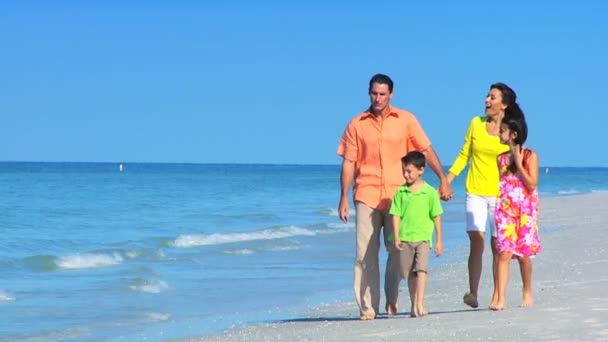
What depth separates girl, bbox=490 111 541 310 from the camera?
8195 millimetres

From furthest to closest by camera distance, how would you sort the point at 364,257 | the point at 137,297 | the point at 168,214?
the point at 168,214, the point at 137,297, the point at 364,257

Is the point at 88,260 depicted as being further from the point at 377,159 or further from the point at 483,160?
the point at 483,160

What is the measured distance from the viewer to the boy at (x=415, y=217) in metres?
8.12

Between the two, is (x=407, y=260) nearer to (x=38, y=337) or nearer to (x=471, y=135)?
(x=471, y=135)

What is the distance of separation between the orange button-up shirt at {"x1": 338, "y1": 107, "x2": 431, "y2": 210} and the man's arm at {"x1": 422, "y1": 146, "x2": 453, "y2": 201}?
6cm

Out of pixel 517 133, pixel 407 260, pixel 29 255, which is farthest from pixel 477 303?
pixel 29 255

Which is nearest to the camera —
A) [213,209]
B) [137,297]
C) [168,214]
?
[137,297]

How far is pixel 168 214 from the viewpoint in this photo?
3228 centimetres

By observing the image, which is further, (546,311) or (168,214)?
(168,214)

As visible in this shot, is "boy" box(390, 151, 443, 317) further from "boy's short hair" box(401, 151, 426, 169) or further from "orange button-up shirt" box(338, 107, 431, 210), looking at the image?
"orange button-up shirt" box(338, 107, 431, 210)

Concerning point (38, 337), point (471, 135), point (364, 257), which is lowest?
point (38, 337)

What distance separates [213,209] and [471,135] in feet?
91.2

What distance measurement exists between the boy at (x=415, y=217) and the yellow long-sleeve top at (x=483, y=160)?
0.35 metres

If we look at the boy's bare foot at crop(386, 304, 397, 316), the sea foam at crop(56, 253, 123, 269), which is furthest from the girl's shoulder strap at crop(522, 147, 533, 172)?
the sea foam at crop(56, 253, 123, 269)
